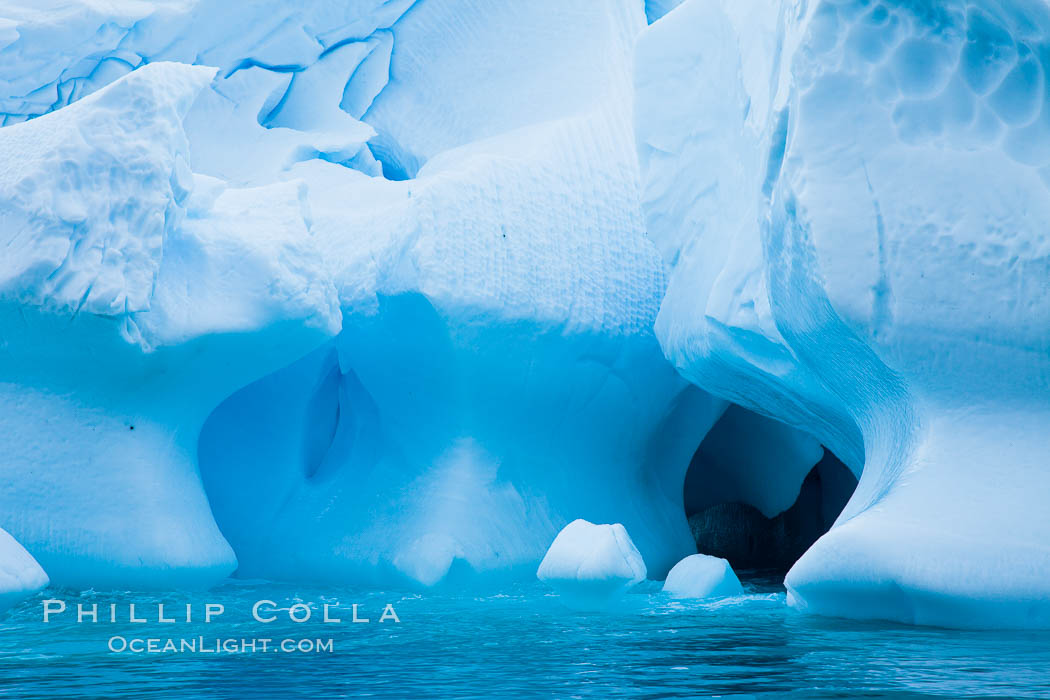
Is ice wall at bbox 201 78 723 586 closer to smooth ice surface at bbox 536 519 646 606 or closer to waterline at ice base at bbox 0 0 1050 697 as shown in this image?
waterline at ice base at bbox 0 0 1050 697

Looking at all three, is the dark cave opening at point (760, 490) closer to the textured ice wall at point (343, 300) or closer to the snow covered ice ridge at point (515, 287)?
the snow covered ice ridge at point (515, 287)

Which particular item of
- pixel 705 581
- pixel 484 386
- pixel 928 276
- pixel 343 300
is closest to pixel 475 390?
pixel 484 386

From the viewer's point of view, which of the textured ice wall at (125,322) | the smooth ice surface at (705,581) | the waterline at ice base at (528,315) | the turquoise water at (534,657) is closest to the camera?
the turquoise water at (534,657)

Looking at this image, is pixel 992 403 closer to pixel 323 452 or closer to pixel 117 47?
pixel 323 452

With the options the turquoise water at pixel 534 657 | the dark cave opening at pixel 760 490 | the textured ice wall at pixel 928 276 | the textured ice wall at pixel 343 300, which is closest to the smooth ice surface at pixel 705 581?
the turquoise water at pixel 534 657

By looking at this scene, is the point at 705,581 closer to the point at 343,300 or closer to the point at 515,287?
the point at 515,287

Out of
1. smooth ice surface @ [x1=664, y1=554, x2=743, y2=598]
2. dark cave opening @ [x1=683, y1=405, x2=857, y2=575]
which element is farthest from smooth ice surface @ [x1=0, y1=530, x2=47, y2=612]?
dark cave opening @ [x1=683, y1=405, x2=857, y2=575]
